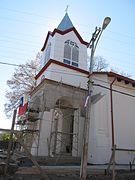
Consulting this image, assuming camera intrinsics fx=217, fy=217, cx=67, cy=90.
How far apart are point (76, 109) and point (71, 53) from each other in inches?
220

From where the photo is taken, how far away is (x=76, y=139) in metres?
16.4

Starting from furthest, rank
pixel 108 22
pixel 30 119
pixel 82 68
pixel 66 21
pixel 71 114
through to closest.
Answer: pixel 66 21, pixel 82 68, pixel 71 114, pixel 30 119, pixel 108 22

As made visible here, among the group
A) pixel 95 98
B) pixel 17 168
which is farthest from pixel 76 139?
pixel 17 168

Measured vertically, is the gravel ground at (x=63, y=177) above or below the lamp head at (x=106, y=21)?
below

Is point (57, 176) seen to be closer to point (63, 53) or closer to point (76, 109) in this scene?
point (76, 109)

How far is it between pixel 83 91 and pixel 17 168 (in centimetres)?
891

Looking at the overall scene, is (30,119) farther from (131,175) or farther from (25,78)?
(25,78)

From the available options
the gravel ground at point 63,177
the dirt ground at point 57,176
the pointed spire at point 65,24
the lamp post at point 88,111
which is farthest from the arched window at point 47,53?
the gravel ground at point 63,177

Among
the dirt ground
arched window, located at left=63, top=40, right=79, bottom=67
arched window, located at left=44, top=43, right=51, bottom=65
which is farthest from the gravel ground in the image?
arched window, located at left=44, top=43, right=51, bottom=65

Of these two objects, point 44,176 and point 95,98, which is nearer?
point 44,176

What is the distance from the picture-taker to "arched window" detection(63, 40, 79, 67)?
19.3 m

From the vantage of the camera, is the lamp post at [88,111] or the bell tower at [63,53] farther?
the bell tower at [63,53]

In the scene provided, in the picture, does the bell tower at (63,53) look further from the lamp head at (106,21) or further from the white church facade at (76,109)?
the lamp head at (106,21)

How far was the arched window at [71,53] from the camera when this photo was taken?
19.3 meters
